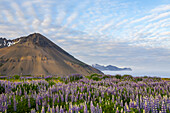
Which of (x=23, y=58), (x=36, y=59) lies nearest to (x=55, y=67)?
(x=36, y=59)

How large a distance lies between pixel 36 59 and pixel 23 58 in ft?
49.5

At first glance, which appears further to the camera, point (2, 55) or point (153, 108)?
point (2, 55)

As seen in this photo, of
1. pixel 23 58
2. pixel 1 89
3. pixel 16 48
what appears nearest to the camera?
pixel 1 89

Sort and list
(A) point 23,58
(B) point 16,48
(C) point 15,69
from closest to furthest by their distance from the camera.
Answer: (C) point 15,69, (A) point 23,58, (B) point 16,48

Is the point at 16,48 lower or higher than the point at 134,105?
higher

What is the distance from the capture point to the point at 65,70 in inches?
7436

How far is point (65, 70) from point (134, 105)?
187572 millimetres

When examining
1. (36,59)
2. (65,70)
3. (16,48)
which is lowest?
(65,70)

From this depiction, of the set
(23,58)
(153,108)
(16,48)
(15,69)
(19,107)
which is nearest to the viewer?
(153,108)

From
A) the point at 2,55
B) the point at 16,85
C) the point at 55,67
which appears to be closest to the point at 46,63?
the point at 55,67

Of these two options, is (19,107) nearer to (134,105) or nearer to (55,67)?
(134,105)

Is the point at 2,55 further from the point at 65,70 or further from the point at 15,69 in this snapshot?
the point at 65,70

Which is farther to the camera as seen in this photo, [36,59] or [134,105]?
[36,59]

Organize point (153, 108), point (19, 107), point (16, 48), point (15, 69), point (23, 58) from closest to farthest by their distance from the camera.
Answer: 1. point (153, 108)
2. point (19, 107)
3. point (15, 69)
4. point (23, 58)
5. point (16, 48)
